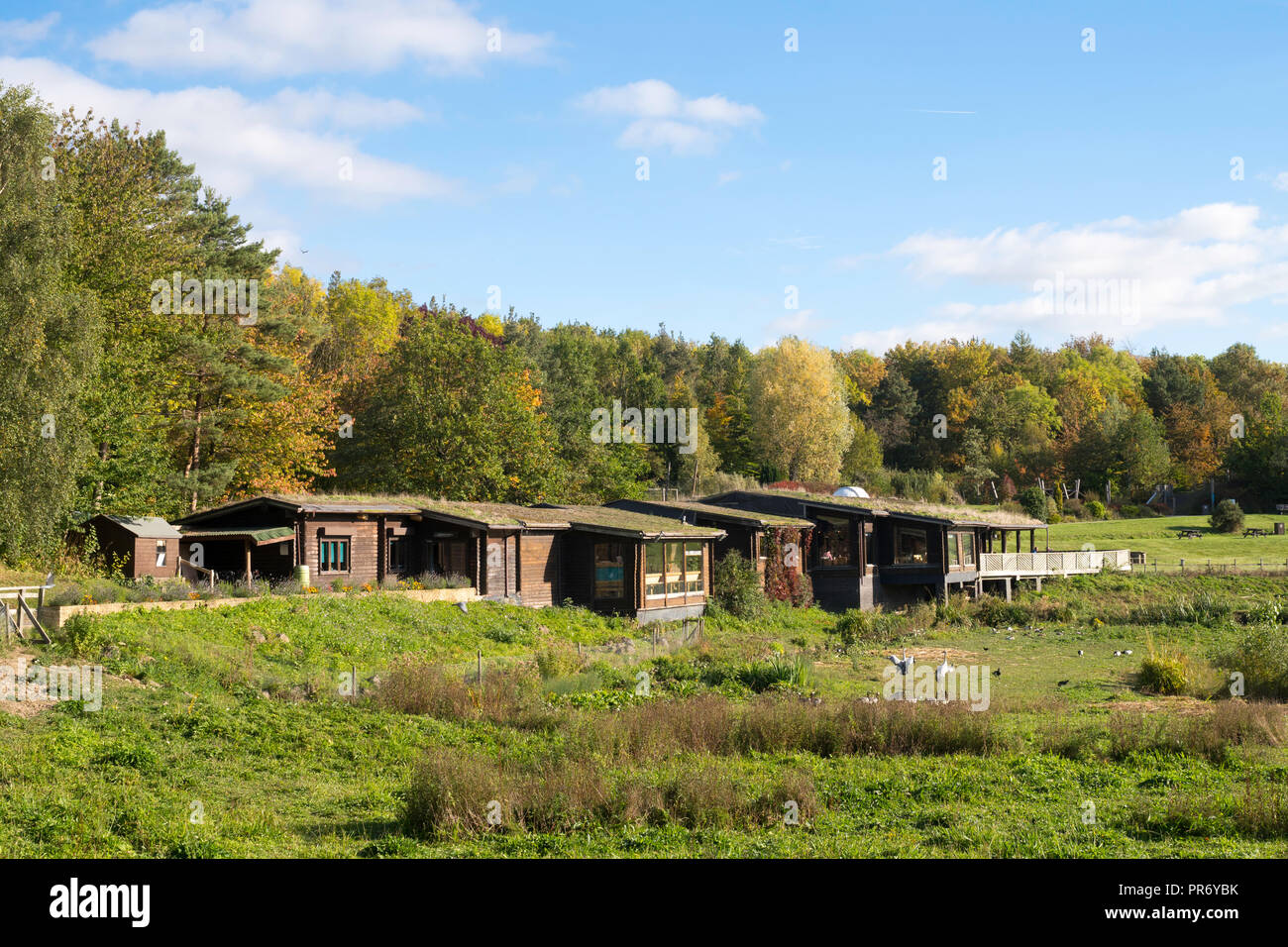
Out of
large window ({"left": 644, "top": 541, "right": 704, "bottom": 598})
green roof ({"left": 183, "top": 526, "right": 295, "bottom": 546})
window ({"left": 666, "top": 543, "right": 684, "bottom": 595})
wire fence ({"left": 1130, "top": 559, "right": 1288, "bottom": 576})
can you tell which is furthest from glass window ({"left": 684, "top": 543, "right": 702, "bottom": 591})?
wire fence ({"left": 1130, "top": 559, "right": 1288, "bottom": 576})

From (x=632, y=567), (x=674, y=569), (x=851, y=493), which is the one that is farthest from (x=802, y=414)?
(x=632, y=567)

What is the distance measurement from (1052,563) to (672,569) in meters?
22.2

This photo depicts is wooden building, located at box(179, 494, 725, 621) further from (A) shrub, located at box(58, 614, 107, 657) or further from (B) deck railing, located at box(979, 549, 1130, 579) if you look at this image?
(B) deck railing, located at box(979, 549, 1130, 579)

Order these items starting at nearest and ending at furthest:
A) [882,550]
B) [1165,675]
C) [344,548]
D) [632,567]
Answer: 1. [1165,675]
2. [344,548]
3. [632,567]
4. [882,550]

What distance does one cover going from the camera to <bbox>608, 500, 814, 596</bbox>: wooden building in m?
43.1

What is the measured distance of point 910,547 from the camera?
47562mm

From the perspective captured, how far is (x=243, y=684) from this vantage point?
19906 mm

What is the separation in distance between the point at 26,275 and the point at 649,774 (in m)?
24.8

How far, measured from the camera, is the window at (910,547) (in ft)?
155

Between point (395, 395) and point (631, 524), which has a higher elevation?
point (395, 395)

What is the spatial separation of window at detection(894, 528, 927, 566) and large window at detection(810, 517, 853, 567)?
A: 2527 mm

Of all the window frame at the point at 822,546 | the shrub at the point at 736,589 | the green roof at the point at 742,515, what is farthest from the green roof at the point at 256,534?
the window frame at the point at 822,546

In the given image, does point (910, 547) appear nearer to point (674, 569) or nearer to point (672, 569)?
point (674, 569)

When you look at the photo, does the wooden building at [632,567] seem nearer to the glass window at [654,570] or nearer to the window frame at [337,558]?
the glass window at [654,570]
